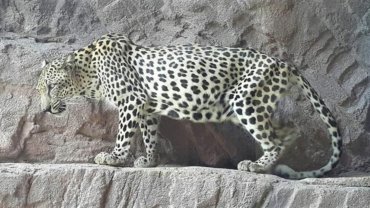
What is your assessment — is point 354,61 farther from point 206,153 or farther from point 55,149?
point 55,149

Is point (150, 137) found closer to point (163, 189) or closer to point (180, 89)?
point (180, 89)

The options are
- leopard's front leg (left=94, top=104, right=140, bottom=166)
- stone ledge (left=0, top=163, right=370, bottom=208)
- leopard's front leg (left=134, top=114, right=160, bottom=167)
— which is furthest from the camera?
leopard's front leg (left=134, top=114, right=160, bottom=167)

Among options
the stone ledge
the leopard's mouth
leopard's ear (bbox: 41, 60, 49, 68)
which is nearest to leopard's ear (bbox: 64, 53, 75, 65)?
leopard's ear (bbox: 41, 60, 49, 68)

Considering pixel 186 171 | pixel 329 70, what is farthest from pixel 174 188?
pixel 329 70

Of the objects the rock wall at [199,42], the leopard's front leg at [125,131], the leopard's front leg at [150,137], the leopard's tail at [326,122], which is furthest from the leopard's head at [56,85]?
the leopard's tail at [326,122]

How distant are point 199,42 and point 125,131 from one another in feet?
4.03

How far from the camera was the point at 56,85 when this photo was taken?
615 centimetres

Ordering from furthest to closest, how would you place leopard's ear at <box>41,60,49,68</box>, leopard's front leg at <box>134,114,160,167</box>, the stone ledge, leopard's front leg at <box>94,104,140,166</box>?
leopard's ear at <box>41,60,49,68</box> → leopard's front leg at <box>134,114,160,167</box> → leopard's front leg at <box>94,104,140,166</box> → the stone ledge

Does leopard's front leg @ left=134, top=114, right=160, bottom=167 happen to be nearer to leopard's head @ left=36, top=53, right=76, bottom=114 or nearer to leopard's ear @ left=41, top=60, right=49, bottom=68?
leopard's head @ left=36, top=53, right=76, bottom=114

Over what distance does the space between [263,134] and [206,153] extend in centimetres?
68

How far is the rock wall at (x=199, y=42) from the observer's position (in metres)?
6.32

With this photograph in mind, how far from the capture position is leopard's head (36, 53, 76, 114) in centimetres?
614

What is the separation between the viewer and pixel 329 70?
6840 millimetres

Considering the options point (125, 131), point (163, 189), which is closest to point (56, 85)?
point (125, 131)
